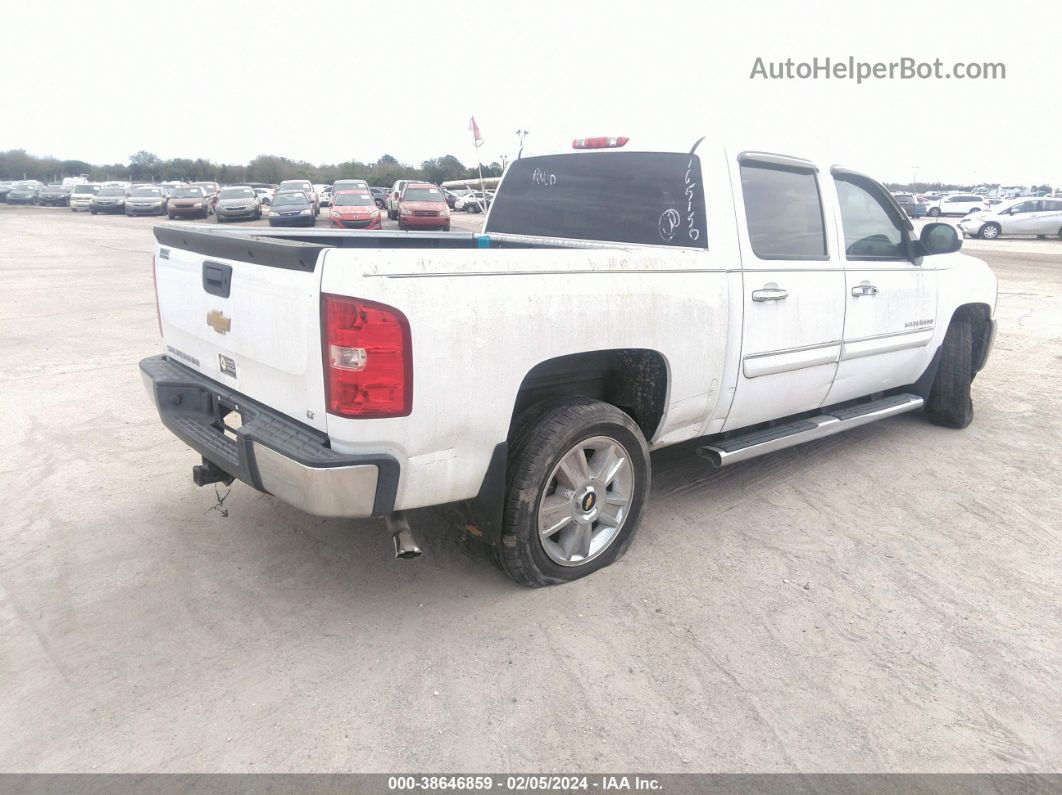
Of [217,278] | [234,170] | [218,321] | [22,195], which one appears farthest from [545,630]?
[234,170]

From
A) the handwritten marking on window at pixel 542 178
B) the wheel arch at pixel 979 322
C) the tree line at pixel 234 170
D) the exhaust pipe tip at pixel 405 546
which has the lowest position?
the exhaust pipe tip at pixel 405 546

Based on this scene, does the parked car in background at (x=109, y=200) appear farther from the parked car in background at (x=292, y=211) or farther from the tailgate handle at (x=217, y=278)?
the tailgate handle at (x=217, y=278)

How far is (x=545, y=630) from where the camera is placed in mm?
3027

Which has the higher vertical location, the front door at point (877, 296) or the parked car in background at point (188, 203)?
the parked car in background at point (188, 203)

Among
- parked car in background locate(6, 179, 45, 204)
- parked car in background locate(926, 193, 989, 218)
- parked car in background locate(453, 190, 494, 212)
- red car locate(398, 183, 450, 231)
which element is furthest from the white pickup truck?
parked car in background locate(6, 179, 45, 204)

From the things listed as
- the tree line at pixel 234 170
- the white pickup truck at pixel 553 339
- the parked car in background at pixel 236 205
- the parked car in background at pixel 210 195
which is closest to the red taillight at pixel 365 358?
the white pickup truck at pixel 553 339

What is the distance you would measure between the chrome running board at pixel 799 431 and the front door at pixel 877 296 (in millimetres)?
111

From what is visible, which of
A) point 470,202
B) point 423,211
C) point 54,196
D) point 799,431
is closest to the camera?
point 799,431

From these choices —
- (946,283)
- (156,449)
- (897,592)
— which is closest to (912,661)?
(897,592)

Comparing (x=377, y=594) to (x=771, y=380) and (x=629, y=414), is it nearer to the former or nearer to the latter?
(x=629, y=414)

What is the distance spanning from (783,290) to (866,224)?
1.22 m

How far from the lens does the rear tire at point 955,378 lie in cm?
546

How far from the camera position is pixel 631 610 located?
3.18 meters

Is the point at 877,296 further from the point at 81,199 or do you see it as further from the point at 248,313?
the point at 81,199
